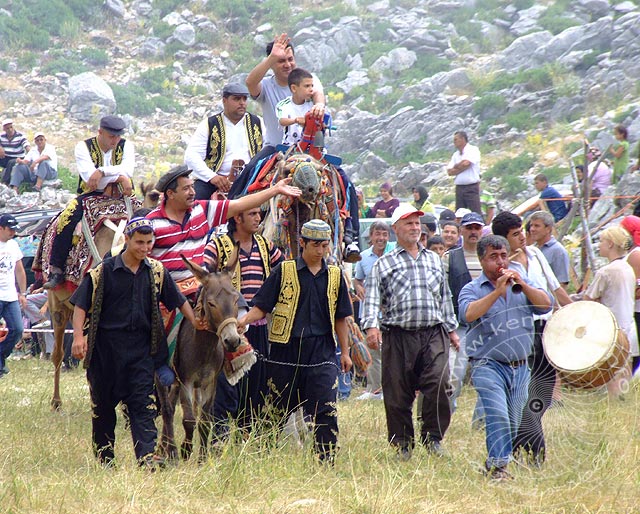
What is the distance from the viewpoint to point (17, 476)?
687cm

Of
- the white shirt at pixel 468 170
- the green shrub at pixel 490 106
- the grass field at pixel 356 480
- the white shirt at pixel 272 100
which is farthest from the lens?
the green shrub at pixel 490 106

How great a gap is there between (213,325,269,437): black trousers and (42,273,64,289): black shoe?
11.2ft

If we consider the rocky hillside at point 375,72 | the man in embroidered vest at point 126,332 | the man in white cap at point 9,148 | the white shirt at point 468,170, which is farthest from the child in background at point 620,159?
the man in white cap at point 9,148

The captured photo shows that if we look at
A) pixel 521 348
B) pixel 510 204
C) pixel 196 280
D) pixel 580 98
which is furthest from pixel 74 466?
pixel 580 98

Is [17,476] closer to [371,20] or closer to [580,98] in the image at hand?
[580,98]

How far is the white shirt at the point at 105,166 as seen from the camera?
422 inches

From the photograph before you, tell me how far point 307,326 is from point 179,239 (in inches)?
51.2

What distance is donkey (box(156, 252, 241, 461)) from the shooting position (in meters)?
7.71

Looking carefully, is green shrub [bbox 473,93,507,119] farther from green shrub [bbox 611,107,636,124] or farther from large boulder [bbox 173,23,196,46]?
large boulder [bbox 173,23,196,46]

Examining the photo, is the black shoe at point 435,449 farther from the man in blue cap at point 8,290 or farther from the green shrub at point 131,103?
the green shrub at point 131,103

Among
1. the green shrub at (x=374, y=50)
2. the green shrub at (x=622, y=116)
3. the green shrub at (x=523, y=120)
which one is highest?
the green shrub at (x=374, y=50)

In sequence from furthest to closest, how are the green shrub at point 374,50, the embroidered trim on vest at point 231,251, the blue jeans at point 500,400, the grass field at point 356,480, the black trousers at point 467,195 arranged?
the green shrub at point 374,50
the black trousers at point 467,195
the embroidered trim on vest at point 231,251
the blue jeans at point 500,400
the grass field at point 356,480

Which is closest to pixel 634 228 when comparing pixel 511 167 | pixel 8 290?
pixel 8 290

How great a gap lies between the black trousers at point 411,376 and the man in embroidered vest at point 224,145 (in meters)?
3.21
